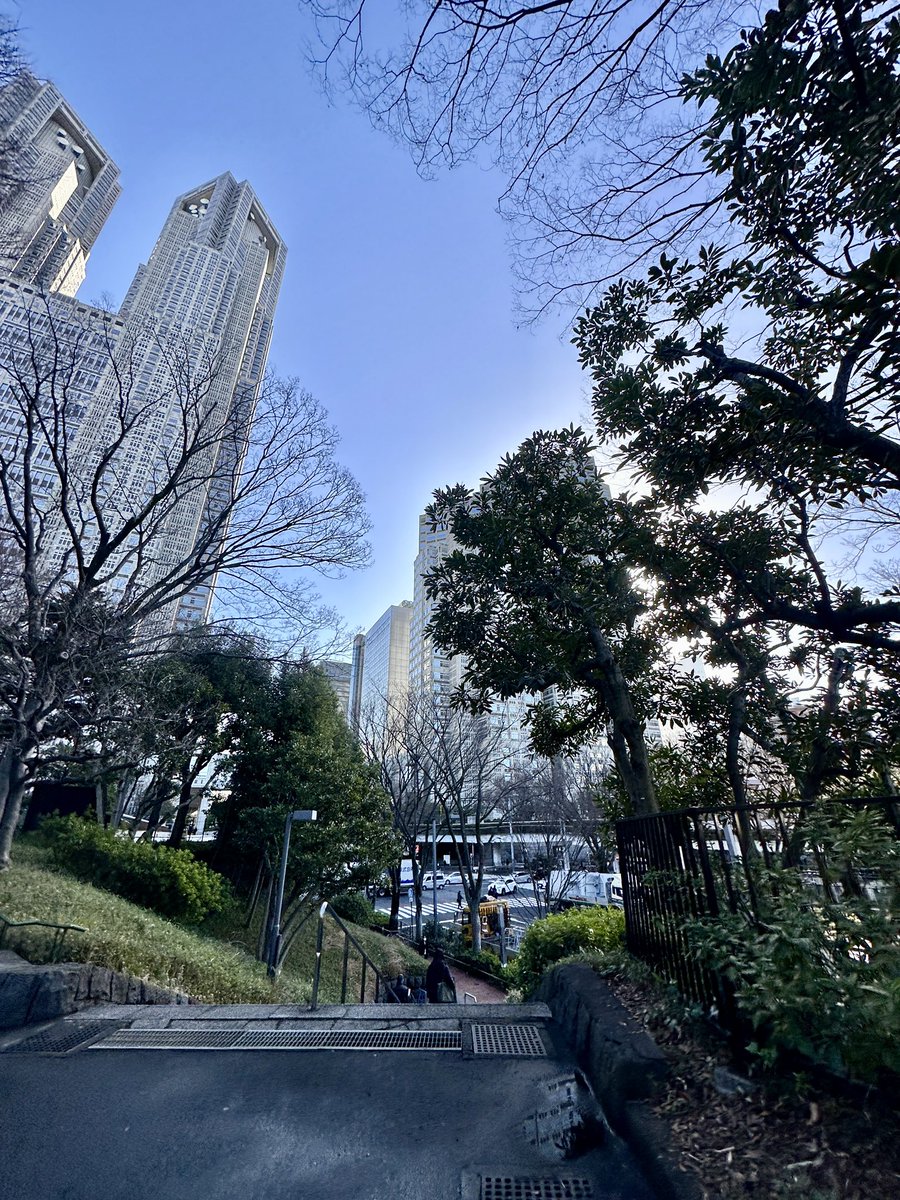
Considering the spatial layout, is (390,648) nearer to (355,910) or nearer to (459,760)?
(459,760)

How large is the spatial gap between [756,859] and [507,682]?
3.36 m

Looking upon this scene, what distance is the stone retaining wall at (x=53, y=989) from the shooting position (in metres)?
4.36

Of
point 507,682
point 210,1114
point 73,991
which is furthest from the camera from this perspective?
point 507,682

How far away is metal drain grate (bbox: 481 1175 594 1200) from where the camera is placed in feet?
7.14

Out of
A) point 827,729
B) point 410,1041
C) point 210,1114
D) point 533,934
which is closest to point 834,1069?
point 410,1041

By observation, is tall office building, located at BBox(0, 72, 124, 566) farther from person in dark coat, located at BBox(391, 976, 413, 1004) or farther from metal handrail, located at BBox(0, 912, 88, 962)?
person in dark coat, located at BBox(391, 976, 413, 1004)

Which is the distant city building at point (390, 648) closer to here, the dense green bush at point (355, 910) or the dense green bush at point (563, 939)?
the dense green bush at point (355, 910)

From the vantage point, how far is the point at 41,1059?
12.0ft

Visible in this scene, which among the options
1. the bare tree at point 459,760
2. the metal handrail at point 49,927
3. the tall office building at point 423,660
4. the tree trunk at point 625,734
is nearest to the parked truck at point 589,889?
the bare tree at point 459,760

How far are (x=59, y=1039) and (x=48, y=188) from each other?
972 cm

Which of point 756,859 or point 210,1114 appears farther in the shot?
point 756,859

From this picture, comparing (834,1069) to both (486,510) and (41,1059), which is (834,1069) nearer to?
(41,1059)

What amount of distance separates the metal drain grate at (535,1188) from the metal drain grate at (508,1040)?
1.34 meters

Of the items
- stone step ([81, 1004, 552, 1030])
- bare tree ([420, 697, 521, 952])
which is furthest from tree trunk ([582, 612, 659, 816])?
bare tree ([420, 697, 521, 952])
